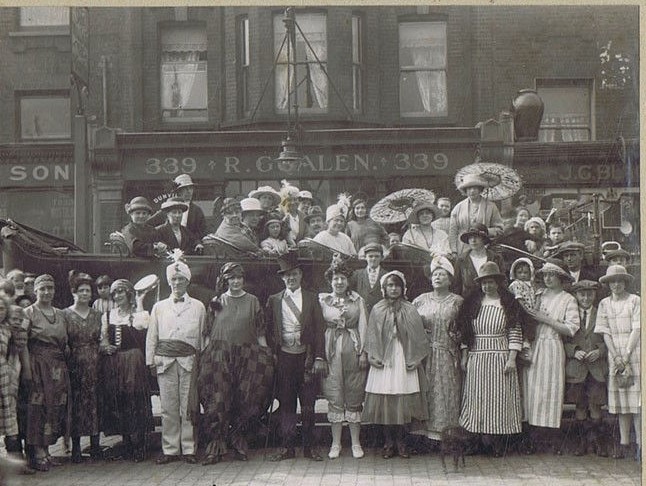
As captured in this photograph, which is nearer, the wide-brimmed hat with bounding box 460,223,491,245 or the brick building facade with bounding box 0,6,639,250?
the wide-brimmed hat with bounding box 460,223,491,245

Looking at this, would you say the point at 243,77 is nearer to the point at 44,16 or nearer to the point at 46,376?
the point at 44,16

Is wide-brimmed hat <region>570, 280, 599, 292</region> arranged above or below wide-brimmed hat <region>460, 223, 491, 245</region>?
below

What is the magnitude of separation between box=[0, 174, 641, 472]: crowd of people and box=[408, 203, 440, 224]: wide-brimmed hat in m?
0.60

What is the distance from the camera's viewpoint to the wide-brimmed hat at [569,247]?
7.62 metres

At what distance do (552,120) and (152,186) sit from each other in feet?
12.7

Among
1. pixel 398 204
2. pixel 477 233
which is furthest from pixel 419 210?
pixel 477 233

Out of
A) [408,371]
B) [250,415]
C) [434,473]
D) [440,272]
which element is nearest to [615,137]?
[440,272]

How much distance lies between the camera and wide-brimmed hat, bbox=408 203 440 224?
26.4 ft

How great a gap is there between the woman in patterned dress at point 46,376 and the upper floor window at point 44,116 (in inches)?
78.0

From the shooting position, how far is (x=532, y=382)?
23.8 feet

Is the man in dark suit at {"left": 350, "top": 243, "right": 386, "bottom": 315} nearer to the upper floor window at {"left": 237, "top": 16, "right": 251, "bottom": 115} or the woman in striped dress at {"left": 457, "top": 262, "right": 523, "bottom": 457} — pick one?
the woman in striped dress at {"left": 457, "top": 262, "right": 523, "bottom": 457}

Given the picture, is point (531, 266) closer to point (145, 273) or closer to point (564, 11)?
point (564, 11)

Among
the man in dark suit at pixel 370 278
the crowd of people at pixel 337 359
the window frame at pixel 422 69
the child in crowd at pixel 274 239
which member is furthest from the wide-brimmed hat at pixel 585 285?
the child in crowd at pixel 274 239

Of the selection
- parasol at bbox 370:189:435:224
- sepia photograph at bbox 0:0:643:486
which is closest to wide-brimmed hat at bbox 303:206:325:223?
sepia photograph at bbox 0:0:643:486
